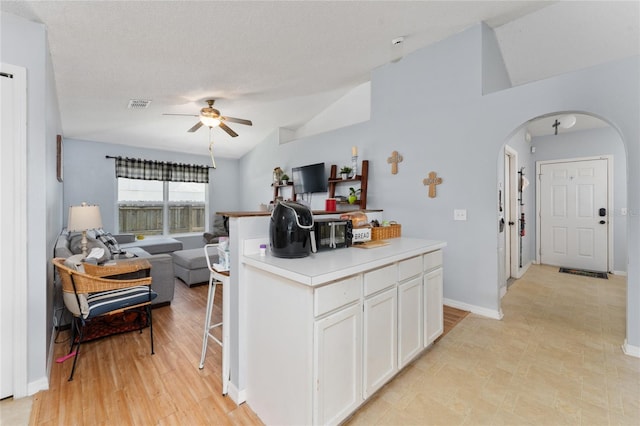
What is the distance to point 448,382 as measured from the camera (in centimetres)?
186

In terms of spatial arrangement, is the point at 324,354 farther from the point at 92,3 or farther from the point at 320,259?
the point at 92,3

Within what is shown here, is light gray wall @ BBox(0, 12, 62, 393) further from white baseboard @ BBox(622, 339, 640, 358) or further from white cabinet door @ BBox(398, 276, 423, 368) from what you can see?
white baseboard @ BBox(622, 339, 640, 358)

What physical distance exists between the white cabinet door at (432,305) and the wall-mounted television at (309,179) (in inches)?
98.6

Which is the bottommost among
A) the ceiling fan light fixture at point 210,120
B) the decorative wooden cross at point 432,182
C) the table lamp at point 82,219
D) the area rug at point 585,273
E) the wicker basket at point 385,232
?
the area rug at point 585,273

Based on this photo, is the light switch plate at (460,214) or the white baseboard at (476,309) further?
the light switch plate at (460,214)

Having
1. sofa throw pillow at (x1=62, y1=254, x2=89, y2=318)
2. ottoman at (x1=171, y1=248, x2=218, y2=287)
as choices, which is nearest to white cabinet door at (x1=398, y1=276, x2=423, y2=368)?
sofa throw pillow at (x1=62, y1=254, x2=89, y2=318)

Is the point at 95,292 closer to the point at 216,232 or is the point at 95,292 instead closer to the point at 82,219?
the point at 82,219

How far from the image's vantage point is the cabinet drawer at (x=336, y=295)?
1279 mm

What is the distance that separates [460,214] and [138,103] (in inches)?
159

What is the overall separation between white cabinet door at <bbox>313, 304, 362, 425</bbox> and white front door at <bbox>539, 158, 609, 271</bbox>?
17.1ft

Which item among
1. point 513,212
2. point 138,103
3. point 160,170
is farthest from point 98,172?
point 513,212

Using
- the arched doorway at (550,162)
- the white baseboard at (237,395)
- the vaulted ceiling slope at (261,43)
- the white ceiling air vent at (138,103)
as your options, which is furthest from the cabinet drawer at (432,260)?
the white ceiling air vent at (138,103)

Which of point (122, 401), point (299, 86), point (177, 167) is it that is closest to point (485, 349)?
point (122, 401)

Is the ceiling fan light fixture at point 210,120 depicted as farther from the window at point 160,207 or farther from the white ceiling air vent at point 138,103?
the window at point 160,207
